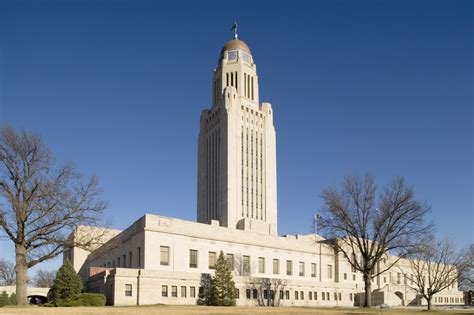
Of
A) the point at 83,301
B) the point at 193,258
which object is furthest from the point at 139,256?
the point at 83,301

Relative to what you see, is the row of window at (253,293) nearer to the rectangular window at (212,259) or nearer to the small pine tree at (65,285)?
the small pine tree at (65,285)

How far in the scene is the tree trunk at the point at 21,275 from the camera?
120 feet

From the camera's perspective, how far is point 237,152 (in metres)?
94.1

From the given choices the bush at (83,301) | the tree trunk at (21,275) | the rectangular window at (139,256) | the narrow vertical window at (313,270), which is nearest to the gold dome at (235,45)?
the narrow vertical window at (313,270)

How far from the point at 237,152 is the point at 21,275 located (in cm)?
6008

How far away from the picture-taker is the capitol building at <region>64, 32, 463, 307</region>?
56438 millimetres

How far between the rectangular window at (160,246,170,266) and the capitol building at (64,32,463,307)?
5.1 inches

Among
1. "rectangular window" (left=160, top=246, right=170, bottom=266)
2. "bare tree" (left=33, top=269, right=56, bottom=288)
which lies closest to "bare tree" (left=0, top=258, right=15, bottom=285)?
"bare tree" (left=33, top=269, right=56, bottom=288)

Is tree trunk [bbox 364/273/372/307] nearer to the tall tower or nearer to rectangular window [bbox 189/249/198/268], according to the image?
rectangular window [bbox 189/249/198/268]

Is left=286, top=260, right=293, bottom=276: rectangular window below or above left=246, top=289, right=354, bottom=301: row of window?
above

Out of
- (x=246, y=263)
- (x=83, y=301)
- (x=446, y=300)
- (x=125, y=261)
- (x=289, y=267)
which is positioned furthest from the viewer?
(x=446, y=300)

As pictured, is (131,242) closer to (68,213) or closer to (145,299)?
(145,299)

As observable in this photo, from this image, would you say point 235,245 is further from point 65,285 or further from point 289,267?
point 65,285

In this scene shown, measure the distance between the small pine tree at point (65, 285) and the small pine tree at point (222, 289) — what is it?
1372cm
